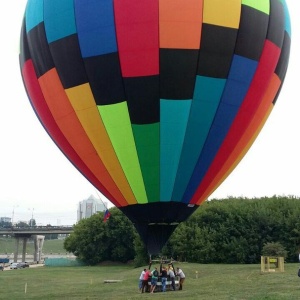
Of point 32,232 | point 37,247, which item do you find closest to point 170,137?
point 32,232

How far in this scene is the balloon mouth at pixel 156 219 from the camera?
43.2 ft

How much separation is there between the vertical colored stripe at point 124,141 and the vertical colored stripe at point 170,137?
617 mm

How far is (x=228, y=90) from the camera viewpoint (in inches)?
509

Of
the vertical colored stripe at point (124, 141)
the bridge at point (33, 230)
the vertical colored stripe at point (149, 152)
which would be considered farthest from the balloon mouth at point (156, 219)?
the bridge at point (33, 230)

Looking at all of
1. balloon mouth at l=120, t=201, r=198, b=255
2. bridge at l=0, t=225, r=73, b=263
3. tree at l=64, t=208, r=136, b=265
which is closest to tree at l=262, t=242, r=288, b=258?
balloon mouth at l=120, t=201, r=198, b=255

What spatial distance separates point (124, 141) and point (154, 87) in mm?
1600

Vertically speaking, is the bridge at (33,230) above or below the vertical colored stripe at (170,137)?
below

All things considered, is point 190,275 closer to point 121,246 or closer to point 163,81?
point 163,81

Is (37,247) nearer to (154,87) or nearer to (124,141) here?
(124,141)

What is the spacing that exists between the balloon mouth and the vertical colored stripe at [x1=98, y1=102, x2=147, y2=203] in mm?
350

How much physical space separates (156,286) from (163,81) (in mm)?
7101

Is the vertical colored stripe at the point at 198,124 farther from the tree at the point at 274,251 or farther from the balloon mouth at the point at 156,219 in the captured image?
the tree at the point at 274,251

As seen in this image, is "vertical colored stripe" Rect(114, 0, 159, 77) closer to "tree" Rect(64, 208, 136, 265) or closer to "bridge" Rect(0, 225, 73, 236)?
"tree" Rect(64, 208, 136, 265)

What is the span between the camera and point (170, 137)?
41.9ft
